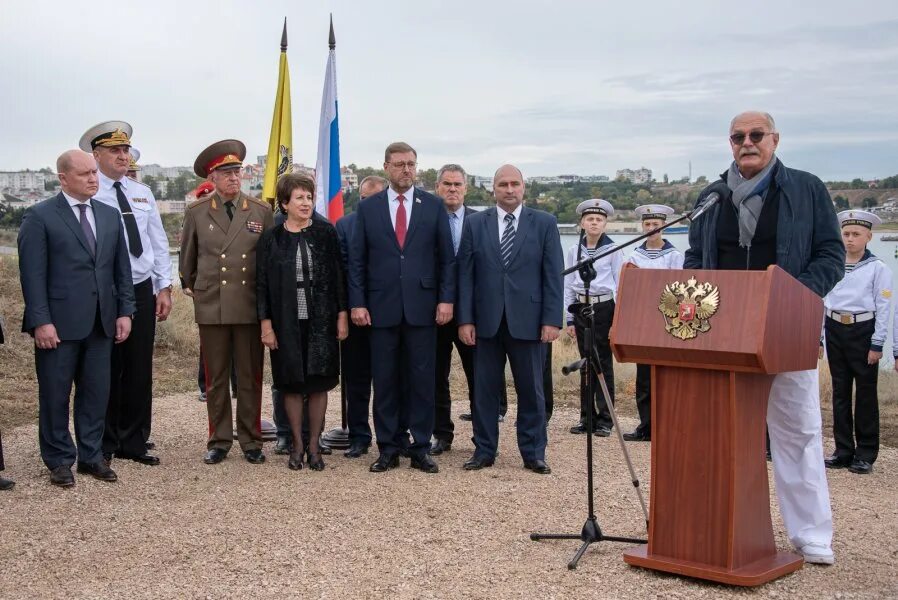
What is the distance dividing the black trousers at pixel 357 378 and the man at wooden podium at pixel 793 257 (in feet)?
10.7

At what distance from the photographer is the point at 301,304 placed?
22.2 feet

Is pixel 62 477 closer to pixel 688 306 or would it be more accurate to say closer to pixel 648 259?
pixel 688 306

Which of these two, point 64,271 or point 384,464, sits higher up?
point 64,271

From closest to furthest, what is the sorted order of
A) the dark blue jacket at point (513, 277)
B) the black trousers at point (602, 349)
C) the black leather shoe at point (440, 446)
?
the dark blue jacket at point (513, 277), the black leather shoe at point (440, 446), the black trousers at point (602, 349)

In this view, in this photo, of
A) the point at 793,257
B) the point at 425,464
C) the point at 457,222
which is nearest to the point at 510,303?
the point at 457,222

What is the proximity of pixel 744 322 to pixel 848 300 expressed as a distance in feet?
12.4

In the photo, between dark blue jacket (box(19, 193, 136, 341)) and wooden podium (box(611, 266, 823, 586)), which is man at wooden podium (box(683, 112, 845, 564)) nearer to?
wooden podium (box(611, 266, 823, 586))

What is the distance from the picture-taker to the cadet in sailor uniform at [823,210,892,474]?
24.0 ft

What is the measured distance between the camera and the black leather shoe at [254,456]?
700 cm

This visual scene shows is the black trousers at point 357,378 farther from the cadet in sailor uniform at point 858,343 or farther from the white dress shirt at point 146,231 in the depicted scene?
the cadet in sailor uniform at point 858,343

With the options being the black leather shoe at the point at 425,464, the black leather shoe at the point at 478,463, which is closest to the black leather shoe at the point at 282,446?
the black leather shoe at the point at 425,464

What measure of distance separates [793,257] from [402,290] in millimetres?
2871

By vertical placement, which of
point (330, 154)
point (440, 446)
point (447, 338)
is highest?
point (330, 154)

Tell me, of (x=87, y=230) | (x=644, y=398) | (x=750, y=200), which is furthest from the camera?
→ (x=644, y=398)
